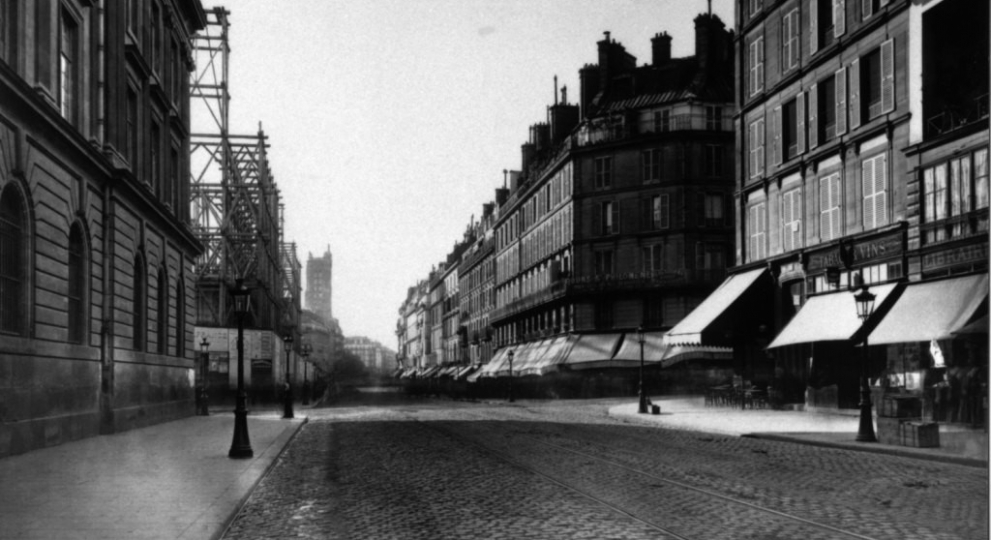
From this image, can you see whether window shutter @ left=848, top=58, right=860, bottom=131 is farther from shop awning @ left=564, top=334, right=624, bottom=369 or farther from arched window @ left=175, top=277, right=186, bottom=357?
shop awning @ left=564, top=334, right=624, bottom=369

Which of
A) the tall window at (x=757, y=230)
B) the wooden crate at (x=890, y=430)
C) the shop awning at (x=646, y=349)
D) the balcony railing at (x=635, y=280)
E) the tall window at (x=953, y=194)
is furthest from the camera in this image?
the balcony railing at (x=635, y=280)

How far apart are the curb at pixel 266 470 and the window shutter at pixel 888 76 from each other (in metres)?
17.8

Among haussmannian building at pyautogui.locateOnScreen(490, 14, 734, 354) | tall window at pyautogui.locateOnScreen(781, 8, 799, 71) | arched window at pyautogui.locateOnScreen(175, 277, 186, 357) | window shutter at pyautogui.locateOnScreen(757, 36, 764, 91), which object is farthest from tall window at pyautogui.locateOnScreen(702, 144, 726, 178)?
arched window at pyautogui.locateOnScreen(175, 277, 186, 357)

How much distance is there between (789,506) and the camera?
10.8 metres

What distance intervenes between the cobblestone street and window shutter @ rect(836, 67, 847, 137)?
13.4m

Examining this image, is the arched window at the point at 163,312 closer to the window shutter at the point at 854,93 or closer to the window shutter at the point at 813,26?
the window shutter at the point at 854,93

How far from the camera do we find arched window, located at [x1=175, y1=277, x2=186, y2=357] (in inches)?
1310

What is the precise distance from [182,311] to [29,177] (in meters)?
16.7

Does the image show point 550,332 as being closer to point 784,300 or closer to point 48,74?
point 784,300

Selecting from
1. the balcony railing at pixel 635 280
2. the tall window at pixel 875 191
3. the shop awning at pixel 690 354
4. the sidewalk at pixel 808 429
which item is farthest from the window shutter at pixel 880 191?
the balcony railing at pixel 635 280

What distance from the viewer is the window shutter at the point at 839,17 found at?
1177 inches

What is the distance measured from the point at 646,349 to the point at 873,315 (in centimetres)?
2932

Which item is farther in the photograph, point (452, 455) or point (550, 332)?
point (550, 332)

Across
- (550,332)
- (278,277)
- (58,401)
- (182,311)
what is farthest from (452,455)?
(278,277)
